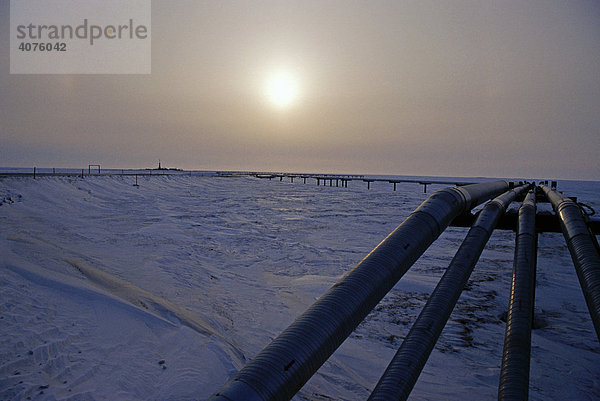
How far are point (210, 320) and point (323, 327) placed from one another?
16.6 ft

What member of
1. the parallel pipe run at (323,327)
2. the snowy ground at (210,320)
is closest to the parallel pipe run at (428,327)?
the parallel pipe run at (323,327)

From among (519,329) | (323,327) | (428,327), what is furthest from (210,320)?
(323,327)

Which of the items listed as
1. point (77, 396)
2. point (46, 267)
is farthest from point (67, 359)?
point (46, 267)

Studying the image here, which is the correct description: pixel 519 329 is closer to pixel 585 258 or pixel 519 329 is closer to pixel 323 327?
pixel 585 258

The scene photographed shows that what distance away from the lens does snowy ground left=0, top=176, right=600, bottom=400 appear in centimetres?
409

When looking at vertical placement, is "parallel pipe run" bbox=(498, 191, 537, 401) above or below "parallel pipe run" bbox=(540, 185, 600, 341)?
below

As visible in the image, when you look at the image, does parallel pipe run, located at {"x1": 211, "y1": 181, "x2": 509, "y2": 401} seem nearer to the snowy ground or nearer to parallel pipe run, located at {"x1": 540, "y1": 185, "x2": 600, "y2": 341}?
parallel pipe run, located at {"x1": 540, "y1": 185, "x2": 600, "y2": 341}

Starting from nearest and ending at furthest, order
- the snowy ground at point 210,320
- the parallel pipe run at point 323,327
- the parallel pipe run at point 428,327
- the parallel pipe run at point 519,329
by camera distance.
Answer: the parallel pipe run at point 323,327 → the parallel pipe run at point 428,327 → the parallel pipe run at point 519,329 → the snowy ground at point 210,320

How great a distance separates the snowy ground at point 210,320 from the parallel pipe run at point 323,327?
8.64ft

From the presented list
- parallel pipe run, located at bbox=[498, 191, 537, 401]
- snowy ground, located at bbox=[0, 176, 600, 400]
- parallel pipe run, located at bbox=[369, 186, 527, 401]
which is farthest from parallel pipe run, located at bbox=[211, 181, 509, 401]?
snowy ground, located at bbox=[0, 176, 600, 400]

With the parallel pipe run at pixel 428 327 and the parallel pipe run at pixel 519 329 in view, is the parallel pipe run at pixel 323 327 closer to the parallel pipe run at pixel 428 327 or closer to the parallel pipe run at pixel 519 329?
the parallel pipe run at pixel 428 327

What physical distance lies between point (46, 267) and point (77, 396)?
412cm

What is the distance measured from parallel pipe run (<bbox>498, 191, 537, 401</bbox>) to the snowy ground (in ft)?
5.59

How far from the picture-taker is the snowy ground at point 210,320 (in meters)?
4.09
